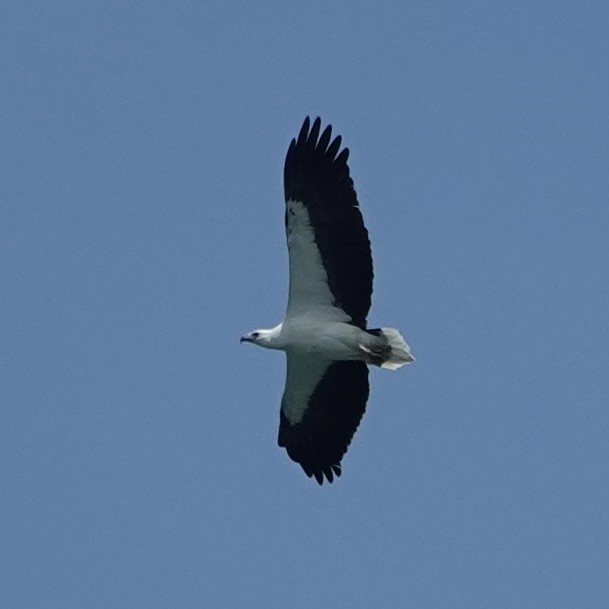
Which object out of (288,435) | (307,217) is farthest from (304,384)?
→ (307,217)

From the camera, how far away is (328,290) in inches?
1166

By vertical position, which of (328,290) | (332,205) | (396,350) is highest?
(332,205)

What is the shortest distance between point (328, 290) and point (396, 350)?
4.05 ft

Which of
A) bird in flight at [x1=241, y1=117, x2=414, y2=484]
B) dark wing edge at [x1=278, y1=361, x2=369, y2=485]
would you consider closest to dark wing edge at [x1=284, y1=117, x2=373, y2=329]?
bird in flight at [x1=241, y1=117, x2=414, y2=484]

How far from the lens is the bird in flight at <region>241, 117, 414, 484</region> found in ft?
95.5

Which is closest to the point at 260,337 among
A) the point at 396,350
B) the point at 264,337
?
the point at 264,337

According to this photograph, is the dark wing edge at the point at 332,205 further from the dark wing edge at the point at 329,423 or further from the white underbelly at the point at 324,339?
the dark wing edge at the point at 329,423

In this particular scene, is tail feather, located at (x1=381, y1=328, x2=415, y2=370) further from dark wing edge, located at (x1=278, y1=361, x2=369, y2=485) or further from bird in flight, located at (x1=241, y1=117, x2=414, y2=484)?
dark wing edge, located at (x1=278, y1=361, x2=369, y2=485)

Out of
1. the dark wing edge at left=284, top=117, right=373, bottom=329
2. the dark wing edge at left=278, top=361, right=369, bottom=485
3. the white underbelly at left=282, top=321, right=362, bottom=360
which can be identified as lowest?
the dark wing edge at left=278, top=361, right=369, bottom=485

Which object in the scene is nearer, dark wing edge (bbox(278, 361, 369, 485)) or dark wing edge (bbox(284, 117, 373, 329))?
dark wing edge (bbox(284, 117, 373, 329))

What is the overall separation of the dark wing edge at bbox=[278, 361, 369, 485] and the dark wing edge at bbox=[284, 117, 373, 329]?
1.42 metres

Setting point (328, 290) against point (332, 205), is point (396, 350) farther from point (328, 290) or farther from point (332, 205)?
point (332, 205)

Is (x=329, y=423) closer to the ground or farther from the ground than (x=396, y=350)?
closer to the ground

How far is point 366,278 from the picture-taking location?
29266 mm
